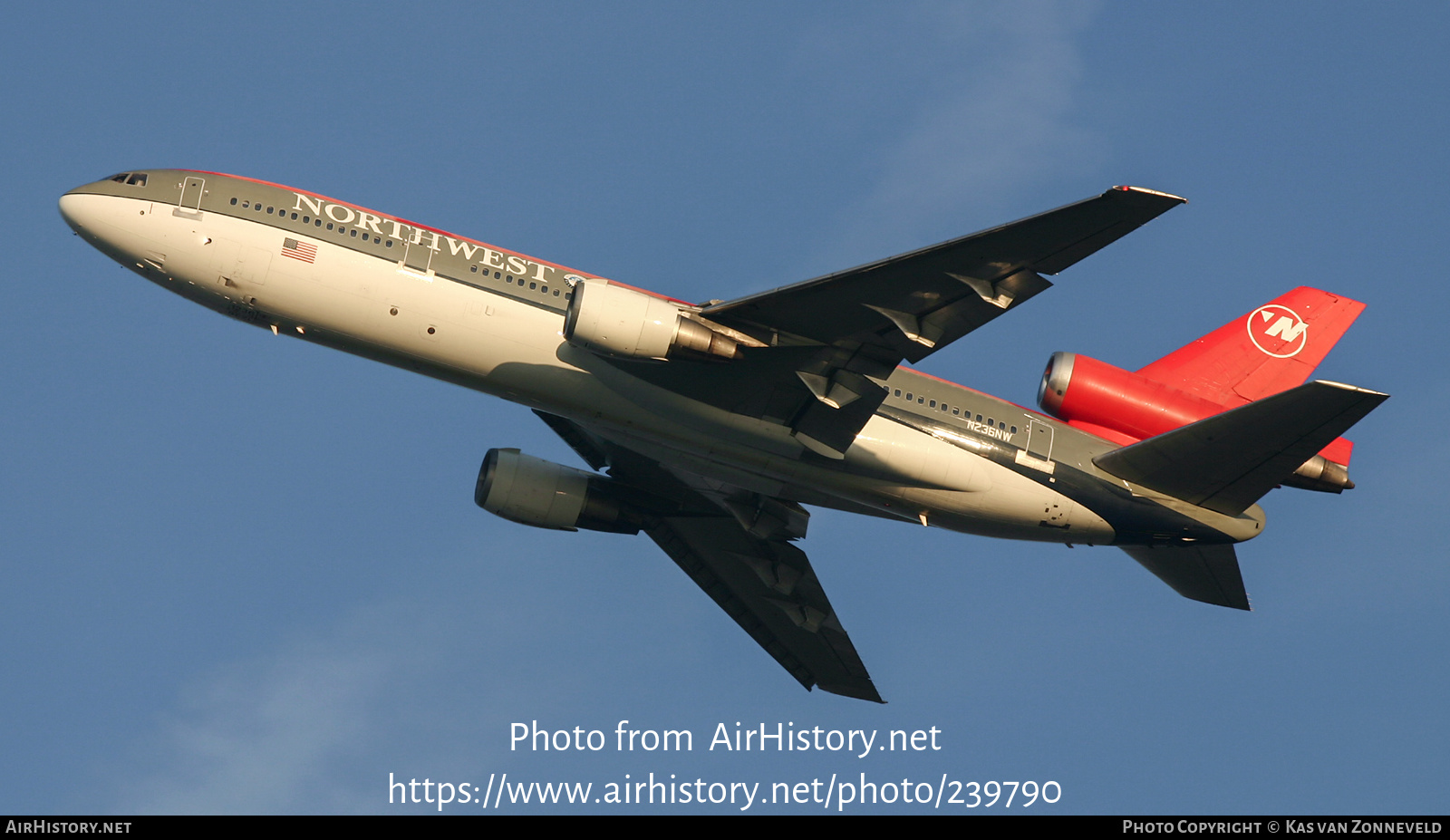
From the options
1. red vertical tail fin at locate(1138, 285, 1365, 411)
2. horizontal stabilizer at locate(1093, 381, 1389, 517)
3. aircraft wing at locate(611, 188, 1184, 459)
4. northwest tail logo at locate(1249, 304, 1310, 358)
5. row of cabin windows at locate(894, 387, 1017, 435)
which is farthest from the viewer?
northwest tail logo at locate(1249, 304, 1310, 358)

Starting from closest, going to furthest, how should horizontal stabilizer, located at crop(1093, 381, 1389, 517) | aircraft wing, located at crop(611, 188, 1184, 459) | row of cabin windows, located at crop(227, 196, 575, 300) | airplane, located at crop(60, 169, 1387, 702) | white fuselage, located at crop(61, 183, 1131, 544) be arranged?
aircraft wing, located at crop(611, 188, 1184, 459), airplane, located at crop(60, 169, 1387, 702), horizontal stabilizer, located at crop(1093, 381, 1389, 517), white fuselage, located at crop(61, 183, 1131, 544), row of cabin windows, located at crop(227, 196, 575, 300)

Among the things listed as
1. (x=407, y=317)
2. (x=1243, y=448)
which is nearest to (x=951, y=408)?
(x=1243, y=448)

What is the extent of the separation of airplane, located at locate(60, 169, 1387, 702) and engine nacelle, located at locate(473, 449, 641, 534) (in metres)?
2.20

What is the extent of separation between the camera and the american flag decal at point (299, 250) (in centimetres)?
3462

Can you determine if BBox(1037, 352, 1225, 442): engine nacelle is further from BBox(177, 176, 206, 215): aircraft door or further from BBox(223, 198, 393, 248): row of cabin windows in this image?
BBox(177, 176, 206, 215): aircraft door

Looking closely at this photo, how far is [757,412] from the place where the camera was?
35.4 m

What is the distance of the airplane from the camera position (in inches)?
1296

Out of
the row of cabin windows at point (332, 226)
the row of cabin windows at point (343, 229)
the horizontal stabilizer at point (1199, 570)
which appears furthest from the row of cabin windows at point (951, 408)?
the row of cabin windows at point (332, 226)

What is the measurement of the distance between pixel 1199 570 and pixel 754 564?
1406 cm

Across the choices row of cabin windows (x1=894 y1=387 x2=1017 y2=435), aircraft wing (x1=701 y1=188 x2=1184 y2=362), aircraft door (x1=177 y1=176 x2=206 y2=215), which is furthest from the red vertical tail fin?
aircraft door (x1=177 y1=176 x2=206 y2=215)

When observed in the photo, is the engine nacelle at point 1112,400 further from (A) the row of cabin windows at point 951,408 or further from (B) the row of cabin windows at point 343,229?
(B) the row of cabin windows at point 343,229

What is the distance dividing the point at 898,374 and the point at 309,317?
52.4 ft

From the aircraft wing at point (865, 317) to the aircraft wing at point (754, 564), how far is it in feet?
24.0

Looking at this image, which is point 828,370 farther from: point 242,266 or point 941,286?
point 242,266
